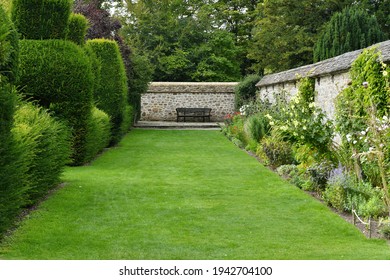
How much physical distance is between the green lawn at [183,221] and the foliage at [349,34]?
16150 millimetres

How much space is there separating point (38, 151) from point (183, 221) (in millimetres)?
2376

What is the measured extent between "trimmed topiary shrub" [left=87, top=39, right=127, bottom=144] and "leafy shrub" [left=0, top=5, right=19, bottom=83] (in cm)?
1077

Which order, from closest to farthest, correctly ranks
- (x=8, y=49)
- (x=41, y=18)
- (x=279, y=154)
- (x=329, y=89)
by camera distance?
(x=8, y=49) → (x=41, y=18) → (x=279, y=154) → (x=329, y=89)

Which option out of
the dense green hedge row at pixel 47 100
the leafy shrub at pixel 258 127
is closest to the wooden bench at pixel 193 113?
the dense green hedge row at pixel 47 100

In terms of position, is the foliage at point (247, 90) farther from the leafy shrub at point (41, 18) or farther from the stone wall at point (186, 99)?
the leafy shrub at point (41, 18)

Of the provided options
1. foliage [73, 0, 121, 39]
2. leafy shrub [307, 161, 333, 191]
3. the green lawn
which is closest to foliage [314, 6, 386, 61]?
foliage [73, 0, 121, 39]

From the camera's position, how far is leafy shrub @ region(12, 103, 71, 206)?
757cm

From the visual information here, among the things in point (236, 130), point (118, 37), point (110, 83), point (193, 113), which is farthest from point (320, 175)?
point (193, 113)

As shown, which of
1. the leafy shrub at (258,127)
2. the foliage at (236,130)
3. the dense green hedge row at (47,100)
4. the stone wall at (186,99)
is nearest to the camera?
the dense green hedge row at (47,100)

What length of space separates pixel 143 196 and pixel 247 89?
19278 millimetres

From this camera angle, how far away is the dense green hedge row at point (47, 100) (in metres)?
6.66

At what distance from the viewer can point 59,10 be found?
12797 millimetres

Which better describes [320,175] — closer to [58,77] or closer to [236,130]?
[58,77]

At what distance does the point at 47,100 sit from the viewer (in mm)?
12617
